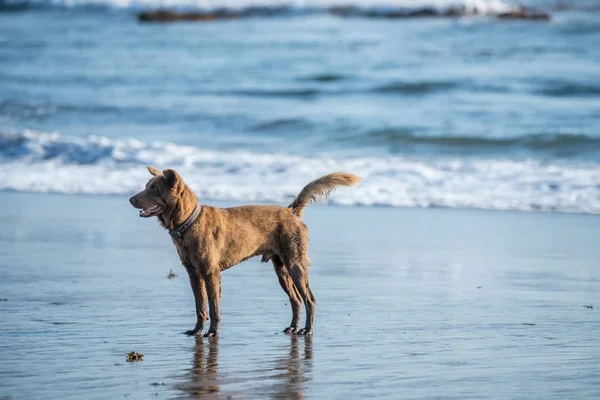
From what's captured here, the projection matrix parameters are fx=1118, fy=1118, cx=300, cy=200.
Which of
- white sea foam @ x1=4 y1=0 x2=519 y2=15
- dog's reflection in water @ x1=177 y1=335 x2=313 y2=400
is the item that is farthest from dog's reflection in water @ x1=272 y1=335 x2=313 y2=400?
white sea foam @ x1=4 y1=0 x2=519 y2=15

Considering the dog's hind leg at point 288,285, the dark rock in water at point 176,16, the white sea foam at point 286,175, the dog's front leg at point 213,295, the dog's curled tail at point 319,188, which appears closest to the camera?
the dog's front leg at point 213,295

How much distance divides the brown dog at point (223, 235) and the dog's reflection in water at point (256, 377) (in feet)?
1.88

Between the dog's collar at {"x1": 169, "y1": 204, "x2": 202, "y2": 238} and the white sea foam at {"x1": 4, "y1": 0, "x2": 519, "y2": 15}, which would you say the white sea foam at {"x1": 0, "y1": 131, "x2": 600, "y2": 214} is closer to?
the dog's collar at {"x1": 169, "y1": 204, "x2": 202, "y2": 238}

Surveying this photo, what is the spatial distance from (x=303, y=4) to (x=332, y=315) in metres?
40.4

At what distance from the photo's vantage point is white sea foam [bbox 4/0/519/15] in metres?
44.6

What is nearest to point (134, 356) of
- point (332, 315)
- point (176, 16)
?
point (332, 315)

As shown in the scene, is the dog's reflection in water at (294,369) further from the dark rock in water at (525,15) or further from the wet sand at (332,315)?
the dark rock in water at (525,15)

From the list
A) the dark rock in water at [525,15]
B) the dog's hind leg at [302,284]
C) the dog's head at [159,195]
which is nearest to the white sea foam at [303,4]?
the dark rock in water at [525,15]

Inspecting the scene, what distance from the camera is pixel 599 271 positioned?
10.8m

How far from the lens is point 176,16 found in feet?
153

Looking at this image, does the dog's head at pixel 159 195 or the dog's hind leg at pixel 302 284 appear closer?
the dog's head at pixel 159 195

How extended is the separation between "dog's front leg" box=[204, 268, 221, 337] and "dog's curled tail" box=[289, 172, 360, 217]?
3.00ft

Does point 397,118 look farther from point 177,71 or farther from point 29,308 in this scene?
point 29,308

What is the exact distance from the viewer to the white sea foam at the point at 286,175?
15852mm
